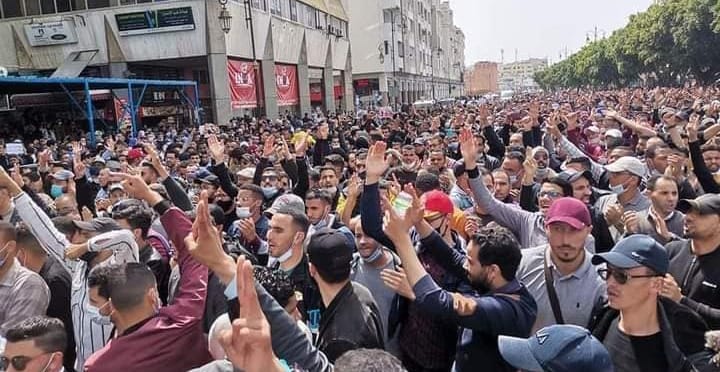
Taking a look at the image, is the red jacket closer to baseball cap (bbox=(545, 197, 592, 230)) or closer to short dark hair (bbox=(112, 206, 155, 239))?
short dark hair (bbox=(112, 206, 155, 239))

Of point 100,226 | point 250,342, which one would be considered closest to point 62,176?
point 100,226

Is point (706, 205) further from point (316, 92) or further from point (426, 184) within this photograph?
point (316, 92)

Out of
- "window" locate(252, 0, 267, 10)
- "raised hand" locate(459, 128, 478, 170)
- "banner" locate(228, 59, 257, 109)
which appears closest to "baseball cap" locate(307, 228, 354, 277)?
"raised hand" locate(459, 128, 478, 170)

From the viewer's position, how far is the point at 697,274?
11.6 ft

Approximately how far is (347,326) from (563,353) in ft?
3.64

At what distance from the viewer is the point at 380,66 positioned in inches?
2346

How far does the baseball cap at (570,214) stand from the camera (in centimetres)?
345

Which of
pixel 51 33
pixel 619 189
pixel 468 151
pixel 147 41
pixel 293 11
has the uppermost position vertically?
pixel 293 11

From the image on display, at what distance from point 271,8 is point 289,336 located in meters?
32.9

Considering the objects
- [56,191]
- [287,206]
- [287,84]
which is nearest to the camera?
[287,206]

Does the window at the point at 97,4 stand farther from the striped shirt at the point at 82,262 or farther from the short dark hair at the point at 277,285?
the short dark hair at the point at 277,285

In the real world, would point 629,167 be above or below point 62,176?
above

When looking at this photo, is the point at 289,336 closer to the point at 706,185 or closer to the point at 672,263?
the point at 672,263

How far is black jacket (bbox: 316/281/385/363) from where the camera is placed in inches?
113
